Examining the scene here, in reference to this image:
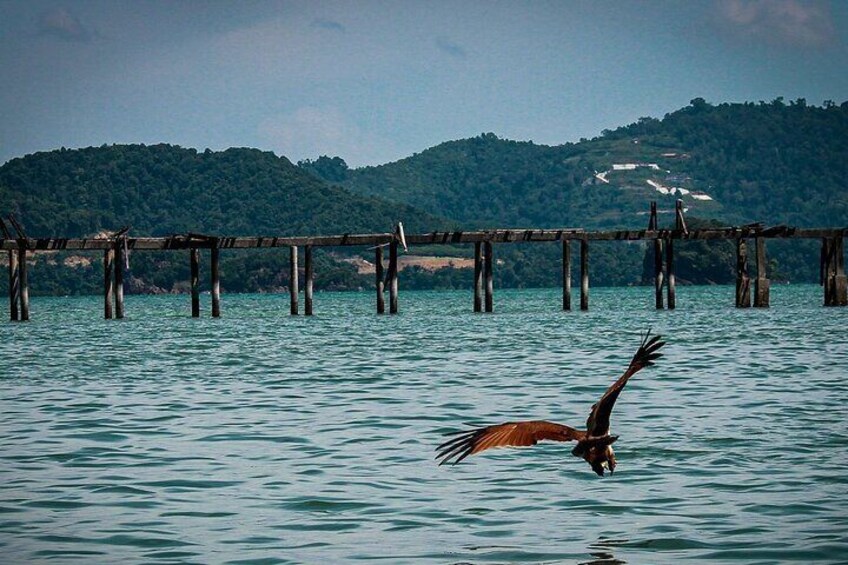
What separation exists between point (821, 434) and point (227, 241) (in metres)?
36.7

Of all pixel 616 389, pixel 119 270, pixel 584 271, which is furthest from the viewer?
pixel 584 271

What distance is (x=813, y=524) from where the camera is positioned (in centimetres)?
1182

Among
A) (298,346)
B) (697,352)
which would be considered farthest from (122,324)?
(697,352)

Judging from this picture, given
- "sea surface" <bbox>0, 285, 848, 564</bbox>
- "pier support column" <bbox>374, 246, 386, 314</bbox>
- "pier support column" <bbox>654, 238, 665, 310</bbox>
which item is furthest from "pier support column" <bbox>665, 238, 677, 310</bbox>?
"sea surface" <bbox>0, 285, 848, 564</bbox>

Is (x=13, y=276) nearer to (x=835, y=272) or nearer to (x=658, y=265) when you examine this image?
(x=658, y=265)

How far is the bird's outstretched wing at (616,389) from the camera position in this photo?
9156mm

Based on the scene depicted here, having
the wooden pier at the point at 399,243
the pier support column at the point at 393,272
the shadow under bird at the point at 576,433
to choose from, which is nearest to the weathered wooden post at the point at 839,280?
the wooden pier at the point at 399,243

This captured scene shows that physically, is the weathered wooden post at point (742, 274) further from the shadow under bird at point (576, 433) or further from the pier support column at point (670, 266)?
the shadow under bird at point (576, 433)

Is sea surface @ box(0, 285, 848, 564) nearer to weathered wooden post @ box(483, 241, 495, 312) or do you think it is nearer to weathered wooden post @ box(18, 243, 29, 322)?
weathered wooden post @ box(18, 243, 29, 322)

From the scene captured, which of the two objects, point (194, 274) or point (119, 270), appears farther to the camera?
point (194, 274)

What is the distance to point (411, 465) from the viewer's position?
605 inches

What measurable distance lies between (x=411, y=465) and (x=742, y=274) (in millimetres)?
44631

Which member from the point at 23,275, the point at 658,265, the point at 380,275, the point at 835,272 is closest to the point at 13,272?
the point at 23,275

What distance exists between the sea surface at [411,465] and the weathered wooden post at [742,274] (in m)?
24.5
